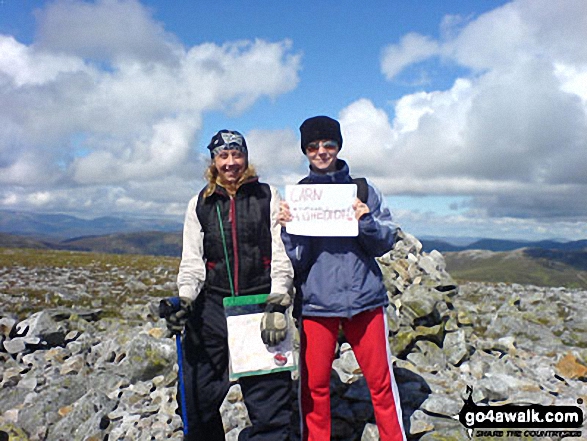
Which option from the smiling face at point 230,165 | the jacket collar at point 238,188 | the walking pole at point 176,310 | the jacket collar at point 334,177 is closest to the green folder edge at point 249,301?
the walking pole at point 176,310

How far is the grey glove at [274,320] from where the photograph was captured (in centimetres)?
500

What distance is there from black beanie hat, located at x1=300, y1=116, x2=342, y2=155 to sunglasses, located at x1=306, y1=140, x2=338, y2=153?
40mm

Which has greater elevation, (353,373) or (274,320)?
(274,320)

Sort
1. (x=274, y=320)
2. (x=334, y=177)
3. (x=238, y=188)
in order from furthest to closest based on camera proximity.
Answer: (x=238, y=188) < (x=334, y=177) < (x=274, y=320)

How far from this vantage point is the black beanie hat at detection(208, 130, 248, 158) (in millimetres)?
5160

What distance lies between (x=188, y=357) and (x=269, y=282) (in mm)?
1475

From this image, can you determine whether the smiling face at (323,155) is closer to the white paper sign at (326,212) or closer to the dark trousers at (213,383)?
the white paper sign at (326,212)

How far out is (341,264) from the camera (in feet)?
16.7

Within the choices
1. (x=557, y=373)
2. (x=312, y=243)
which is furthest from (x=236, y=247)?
(x=557, y=373)

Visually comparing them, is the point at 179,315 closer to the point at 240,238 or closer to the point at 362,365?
the point at 240,238

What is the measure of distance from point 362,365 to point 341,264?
52.3 inches

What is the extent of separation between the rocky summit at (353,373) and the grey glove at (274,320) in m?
1.50

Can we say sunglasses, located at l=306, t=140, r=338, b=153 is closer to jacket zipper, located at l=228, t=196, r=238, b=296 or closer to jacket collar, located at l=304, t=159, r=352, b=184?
jacket collar, located at l=304, t=159, r=352, b=184

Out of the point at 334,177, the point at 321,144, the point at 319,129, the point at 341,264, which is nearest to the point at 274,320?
the point at 341,264
